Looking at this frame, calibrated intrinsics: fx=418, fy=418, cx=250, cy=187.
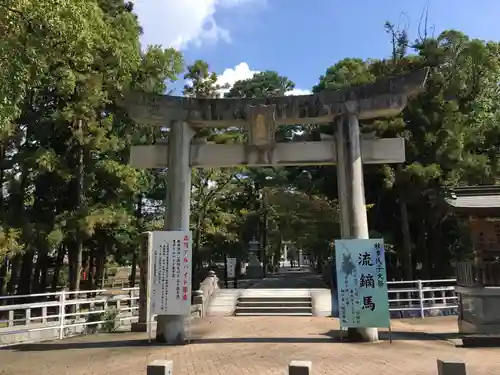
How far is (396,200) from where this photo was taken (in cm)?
1920

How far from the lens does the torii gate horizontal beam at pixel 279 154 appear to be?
10383 mm

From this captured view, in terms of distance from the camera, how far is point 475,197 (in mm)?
11242

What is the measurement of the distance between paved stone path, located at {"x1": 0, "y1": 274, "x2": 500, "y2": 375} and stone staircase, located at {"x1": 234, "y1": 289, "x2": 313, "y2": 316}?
3.31m

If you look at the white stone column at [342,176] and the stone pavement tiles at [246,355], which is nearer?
the stone pavement tiles at [246,355]

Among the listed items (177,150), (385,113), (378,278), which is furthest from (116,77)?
(378,278)

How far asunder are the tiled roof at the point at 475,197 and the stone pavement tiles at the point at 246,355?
3.48m

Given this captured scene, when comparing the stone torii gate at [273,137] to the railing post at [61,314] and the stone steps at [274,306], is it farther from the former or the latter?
the stone steps at [274,306]

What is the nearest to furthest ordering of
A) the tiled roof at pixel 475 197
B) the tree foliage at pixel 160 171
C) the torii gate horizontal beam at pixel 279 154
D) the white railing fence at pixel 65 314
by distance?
the torii gate horizontal beam at pixel 279 154, the tiled roof at pixel 475 197, the white railing fence at pixel 65 314, the tree foliage at pixel 160 171

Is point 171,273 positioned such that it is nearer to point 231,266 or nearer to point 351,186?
point 351,186

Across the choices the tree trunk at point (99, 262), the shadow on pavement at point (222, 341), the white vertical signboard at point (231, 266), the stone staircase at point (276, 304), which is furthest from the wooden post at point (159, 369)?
the white vertical signboard at point (231, 266)

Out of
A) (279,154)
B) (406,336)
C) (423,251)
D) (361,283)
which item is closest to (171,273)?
(279,154)

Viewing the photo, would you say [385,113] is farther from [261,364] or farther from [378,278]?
[261,364]

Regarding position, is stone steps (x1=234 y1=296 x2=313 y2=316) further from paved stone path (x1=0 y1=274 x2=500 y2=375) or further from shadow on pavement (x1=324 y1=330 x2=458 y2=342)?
shadow on pavement (x1=324 y1=330 x2=458 y2=342)

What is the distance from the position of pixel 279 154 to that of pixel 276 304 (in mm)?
7160
